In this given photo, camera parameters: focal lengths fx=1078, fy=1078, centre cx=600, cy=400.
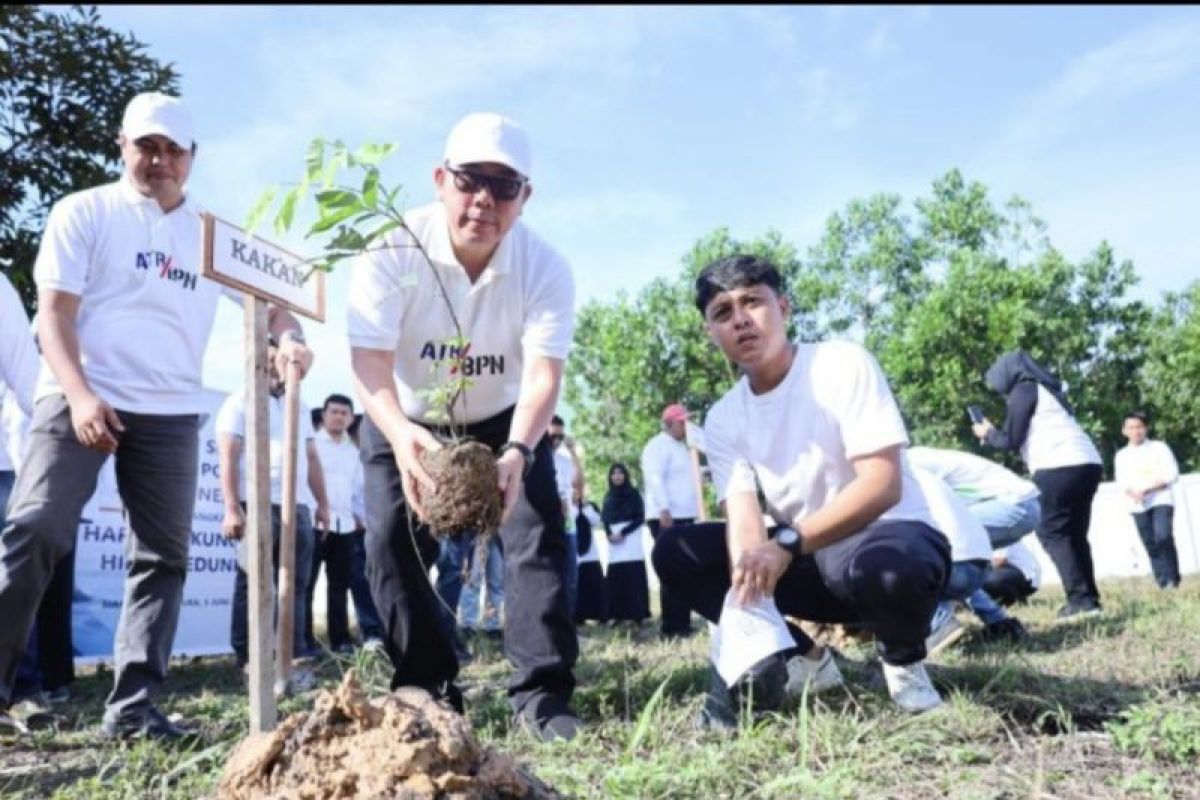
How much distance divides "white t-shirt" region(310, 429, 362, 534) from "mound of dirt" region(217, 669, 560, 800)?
18.3ft

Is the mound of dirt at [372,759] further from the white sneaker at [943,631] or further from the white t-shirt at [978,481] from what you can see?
the white t-shirt at [978,481]

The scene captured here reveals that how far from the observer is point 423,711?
6.09ft

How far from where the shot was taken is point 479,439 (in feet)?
11.2

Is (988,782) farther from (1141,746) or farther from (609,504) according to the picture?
(609,504)

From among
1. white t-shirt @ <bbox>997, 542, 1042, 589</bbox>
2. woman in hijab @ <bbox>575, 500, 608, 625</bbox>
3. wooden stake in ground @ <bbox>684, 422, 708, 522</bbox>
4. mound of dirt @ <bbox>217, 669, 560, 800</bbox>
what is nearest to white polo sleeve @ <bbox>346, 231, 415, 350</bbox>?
mound of dirt @ <bbox>217, 669, 560, 800</bbox>

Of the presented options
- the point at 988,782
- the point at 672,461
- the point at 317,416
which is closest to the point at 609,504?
the point at 672,461

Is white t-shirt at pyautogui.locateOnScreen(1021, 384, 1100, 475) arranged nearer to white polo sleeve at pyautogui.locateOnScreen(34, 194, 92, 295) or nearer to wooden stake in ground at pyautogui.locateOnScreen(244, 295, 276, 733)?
wooden stake in ground at pyautogui.locateOnScreen(244, 295, 276, 733)

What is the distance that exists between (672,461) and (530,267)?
6441mm

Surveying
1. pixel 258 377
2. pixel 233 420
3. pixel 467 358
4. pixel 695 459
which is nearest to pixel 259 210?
pixel 258 377

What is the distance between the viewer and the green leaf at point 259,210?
2826 mm

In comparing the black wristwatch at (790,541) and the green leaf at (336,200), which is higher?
the green leaf at (336,200)

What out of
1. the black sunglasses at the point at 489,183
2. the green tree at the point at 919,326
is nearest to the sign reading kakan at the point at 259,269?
the black sunglasses at the point at 489,183

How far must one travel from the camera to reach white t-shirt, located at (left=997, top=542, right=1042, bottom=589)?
648 centimetres

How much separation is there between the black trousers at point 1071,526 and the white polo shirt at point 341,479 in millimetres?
4634
